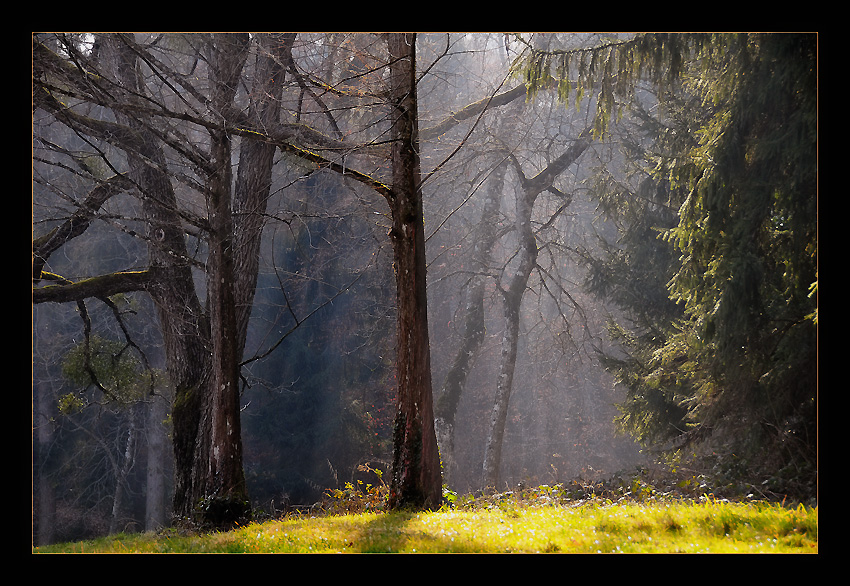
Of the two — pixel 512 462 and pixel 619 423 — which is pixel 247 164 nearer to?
pixel 619 423

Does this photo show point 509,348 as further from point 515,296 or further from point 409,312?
point 409,312

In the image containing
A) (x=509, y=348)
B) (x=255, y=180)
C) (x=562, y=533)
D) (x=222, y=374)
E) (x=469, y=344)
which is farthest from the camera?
(x=469, y=344)

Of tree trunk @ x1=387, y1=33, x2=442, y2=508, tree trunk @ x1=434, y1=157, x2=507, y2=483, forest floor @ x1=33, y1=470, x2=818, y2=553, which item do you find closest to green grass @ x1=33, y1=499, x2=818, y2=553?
forest floor @ x1=33, y1=470, x2=818, y2=553

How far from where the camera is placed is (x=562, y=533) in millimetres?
5516

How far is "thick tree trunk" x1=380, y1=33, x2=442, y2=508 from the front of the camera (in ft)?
23.7

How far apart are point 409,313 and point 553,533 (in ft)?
9.72

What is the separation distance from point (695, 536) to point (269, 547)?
3.65 meters

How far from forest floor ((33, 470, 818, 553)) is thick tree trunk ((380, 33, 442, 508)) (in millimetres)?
665

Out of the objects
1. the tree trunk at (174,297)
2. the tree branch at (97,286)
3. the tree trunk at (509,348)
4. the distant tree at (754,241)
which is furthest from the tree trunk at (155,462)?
the distant tree at (754,241)

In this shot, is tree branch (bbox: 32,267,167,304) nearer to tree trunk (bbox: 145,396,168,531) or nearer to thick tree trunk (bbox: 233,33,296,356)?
thick tree trunk (bbox: 233,33,296,356)

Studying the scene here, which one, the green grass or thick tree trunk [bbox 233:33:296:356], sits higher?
thick tree trunk [bbox 233:33:296:356]

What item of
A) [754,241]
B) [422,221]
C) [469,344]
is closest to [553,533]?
[422,221]

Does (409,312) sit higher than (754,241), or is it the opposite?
(754,241)
